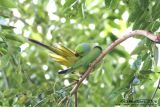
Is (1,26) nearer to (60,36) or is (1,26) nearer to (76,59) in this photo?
(76,59)

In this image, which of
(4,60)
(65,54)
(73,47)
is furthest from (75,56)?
(73,47)

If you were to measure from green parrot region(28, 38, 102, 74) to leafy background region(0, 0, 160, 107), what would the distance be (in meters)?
0.08

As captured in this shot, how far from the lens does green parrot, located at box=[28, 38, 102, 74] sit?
4.37 ft

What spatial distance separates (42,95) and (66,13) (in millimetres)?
293

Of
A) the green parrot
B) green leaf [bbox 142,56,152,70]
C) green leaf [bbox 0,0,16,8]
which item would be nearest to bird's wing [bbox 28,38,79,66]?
the green parrot

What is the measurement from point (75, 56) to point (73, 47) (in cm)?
154

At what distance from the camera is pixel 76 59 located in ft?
4.49

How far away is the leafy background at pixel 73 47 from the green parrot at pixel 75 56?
0.28 ft

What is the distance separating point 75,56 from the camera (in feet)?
4.50

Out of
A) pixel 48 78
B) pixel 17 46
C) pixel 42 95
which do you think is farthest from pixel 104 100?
pixel 17 46

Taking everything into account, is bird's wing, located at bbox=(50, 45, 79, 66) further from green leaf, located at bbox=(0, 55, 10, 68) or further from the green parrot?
green leaf, located at bbox=(0, 55, 10, 68)

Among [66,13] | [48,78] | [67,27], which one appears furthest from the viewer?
[67,27]

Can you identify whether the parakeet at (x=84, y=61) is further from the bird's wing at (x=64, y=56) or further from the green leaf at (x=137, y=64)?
the green leaf at (x=137, y=64)

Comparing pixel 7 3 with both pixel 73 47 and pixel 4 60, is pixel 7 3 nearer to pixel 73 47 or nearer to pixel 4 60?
pixel 4 60
